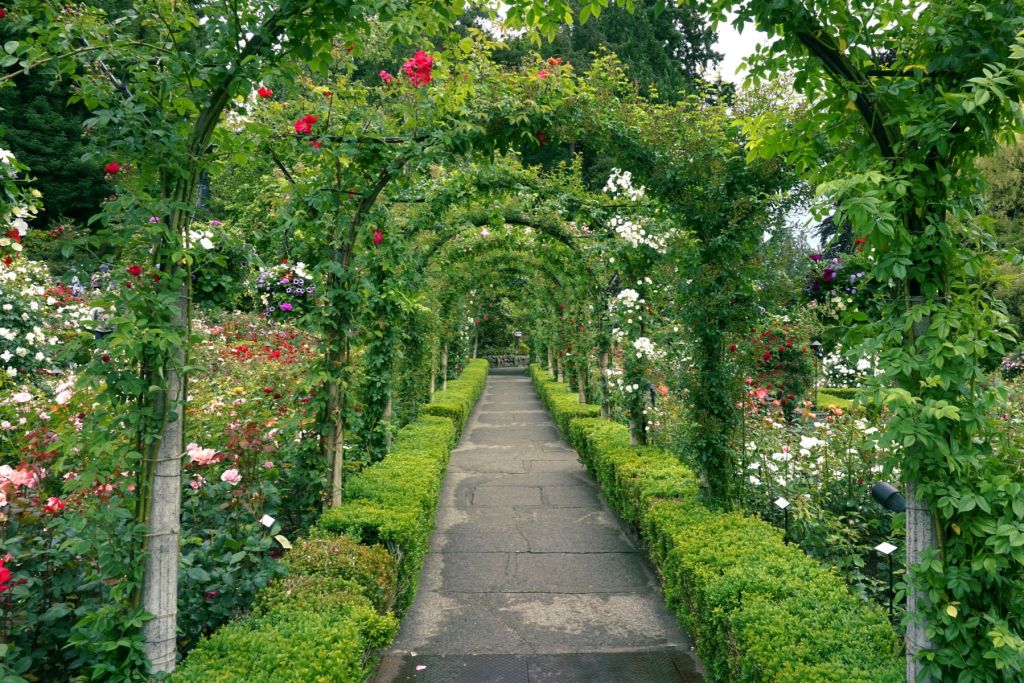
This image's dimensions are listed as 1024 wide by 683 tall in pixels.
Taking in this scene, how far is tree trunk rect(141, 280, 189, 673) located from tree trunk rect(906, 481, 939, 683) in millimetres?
2631

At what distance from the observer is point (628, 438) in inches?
300

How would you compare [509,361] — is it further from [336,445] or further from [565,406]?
[336,445]

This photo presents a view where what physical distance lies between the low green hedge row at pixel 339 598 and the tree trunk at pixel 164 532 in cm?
13

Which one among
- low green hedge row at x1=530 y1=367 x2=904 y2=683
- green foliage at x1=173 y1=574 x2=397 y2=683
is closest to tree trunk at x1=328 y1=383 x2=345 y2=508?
green foliage at x1=173 y1=574 x2=397 y2=683

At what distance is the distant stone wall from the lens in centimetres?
3469

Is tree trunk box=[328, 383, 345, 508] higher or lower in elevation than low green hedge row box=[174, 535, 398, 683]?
higher

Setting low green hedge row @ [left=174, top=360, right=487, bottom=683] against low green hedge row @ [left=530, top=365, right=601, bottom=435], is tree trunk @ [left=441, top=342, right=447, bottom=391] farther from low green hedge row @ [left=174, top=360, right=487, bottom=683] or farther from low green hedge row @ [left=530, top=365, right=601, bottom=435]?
low green hedge row @ [left=174, top=360, right=487, bottom=683]

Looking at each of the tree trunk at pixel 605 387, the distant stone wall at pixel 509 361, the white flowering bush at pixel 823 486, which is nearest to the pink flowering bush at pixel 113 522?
the white flowering bush at pixel 823 486

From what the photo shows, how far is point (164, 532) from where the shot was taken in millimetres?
2486

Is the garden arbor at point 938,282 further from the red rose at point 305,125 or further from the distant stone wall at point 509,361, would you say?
the distant stone wall at point 509,361

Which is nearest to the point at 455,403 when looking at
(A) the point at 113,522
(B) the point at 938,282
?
(A) the point at 113,522

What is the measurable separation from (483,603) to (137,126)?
3.63 metres

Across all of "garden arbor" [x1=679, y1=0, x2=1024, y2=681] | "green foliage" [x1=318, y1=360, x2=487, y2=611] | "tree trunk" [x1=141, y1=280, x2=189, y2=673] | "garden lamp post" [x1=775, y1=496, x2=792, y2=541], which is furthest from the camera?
"green foliage" [x1=318, y1=360, x2=487, y2=611]

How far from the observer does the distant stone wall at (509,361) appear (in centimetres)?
3469
